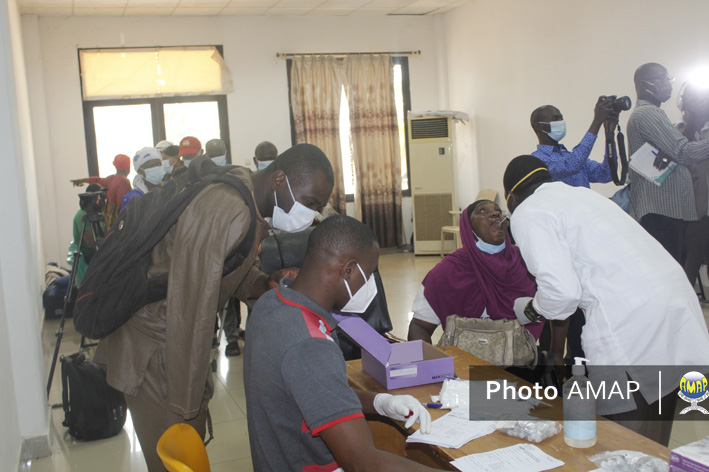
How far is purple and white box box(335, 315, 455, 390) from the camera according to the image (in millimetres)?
2035

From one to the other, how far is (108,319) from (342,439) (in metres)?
0.92

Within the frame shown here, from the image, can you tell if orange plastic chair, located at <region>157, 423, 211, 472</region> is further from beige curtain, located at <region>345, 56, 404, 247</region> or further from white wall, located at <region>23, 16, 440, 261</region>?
beige curtain, located at <region>345, 56, 404, 247</region>

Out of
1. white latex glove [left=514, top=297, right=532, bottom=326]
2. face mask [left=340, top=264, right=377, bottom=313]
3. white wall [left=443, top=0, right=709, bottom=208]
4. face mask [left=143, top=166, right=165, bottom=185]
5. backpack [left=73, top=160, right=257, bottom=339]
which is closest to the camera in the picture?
face mask [left=340, top=264, right=377, bottom=313]

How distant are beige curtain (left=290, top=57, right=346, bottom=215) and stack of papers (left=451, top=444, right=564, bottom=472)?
24.0 ft

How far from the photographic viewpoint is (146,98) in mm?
8250

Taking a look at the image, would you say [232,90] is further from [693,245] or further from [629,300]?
[629,300]

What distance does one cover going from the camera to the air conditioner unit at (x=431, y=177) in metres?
8.69

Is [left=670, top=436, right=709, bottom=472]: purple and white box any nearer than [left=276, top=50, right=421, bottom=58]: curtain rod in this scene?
Yes

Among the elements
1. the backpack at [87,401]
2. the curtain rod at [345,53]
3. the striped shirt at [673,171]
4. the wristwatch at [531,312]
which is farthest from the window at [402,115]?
the wristwatch at [531,312]

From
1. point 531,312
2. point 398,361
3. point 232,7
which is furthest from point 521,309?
point 232,7

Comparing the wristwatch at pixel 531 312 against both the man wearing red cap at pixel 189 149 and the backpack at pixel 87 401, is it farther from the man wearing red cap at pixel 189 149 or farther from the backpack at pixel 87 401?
the man wearing red cap at pixel 189 149

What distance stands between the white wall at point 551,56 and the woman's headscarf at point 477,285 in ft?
11.6

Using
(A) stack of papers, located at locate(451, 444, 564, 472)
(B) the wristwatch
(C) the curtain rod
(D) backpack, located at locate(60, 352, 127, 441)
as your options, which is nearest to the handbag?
(B) the wristwatch

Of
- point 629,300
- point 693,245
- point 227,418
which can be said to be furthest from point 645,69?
point 227,418
